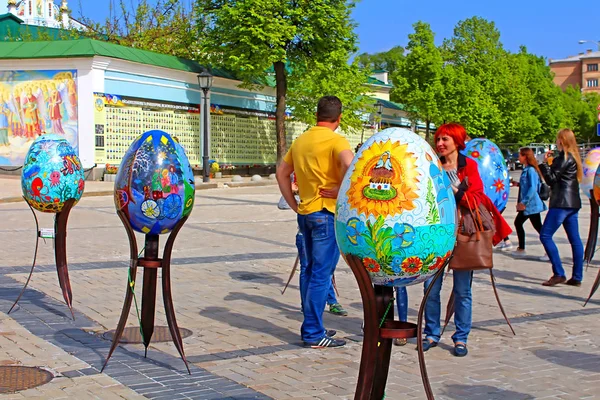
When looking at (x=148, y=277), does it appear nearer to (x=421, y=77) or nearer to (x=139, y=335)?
(x=139, y=335)

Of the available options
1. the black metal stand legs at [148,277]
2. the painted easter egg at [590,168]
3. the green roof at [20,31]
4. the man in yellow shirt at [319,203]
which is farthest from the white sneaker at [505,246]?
the green roof at [20,31]

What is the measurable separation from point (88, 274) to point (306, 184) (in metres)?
4.19

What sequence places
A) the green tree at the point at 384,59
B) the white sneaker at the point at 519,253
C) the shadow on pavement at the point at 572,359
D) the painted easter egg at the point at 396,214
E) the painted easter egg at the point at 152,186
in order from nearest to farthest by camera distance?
the painted easter egg at the point at 396,214 → the painted easter egg at the point at 152,186 → the shadow on pavement at the point at 572,359 → the white sneaker at the point at 519,253 → the green tree at the point at 384,59

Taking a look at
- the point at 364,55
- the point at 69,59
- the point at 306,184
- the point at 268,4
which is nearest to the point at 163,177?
the point at 306,184

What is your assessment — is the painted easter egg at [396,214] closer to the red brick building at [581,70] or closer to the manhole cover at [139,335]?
the manhole cover at [139,335]

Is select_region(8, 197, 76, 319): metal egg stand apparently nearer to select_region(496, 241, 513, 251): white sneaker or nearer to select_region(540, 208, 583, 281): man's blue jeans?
select_region(540, 208, 583, 281): man's blue jeans

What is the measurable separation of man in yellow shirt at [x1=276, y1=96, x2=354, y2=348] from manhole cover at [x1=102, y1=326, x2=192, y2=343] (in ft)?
3.44

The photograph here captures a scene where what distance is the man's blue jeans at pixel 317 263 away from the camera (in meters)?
6.06

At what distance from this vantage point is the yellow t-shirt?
6082 millimetres

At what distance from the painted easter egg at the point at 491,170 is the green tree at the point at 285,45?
1015 inches

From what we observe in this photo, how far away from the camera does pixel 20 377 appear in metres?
5.23

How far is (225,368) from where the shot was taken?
557 centimetres

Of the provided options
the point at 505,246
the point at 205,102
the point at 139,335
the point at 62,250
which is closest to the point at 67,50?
the point at 205,102

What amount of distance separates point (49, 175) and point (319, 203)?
2384 millimetres
